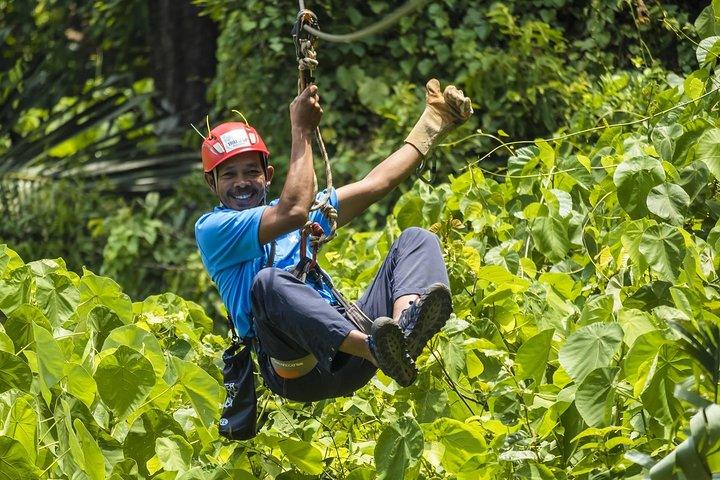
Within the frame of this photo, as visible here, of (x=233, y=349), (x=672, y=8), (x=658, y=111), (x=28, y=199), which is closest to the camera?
(x=233, y=349)

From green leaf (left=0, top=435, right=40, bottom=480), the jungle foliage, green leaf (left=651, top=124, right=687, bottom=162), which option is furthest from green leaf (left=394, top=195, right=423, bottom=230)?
green leaf (left=0, top=435, right=40, bottom=480)

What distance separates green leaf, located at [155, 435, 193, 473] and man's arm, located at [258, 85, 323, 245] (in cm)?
83

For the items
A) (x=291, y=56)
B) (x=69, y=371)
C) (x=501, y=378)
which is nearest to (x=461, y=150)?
(x=291, y=56)

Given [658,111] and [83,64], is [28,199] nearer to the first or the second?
[83,64]

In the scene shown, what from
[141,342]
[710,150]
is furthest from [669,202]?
[141,342]

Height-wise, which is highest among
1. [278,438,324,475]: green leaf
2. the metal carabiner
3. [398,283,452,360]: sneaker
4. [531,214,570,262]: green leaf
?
the metal carabiner

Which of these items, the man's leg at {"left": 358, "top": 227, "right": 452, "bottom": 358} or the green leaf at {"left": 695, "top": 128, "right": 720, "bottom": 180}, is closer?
the man's leg at {"left": 358, "top": 227, "right": 452, "bottom": 358}

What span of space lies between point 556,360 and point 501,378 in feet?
0.66

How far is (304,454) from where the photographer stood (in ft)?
15.1

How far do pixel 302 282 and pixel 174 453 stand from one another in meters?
0.79

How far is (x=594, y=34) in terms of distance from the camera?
748cm

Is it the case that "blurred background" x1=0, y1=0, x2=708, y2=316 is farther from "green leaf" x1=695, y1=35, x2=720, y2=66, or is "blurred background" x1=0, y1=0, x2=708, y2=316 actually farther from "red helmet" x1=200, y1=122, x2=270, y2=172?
"red helmet" x1=200, y1=122, x2=270, y2=172

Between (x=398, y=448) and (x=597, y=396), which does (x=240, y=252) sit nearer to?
(x=398, y=448)

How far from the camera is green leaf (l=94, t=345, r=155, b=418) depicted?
14.5 ft
